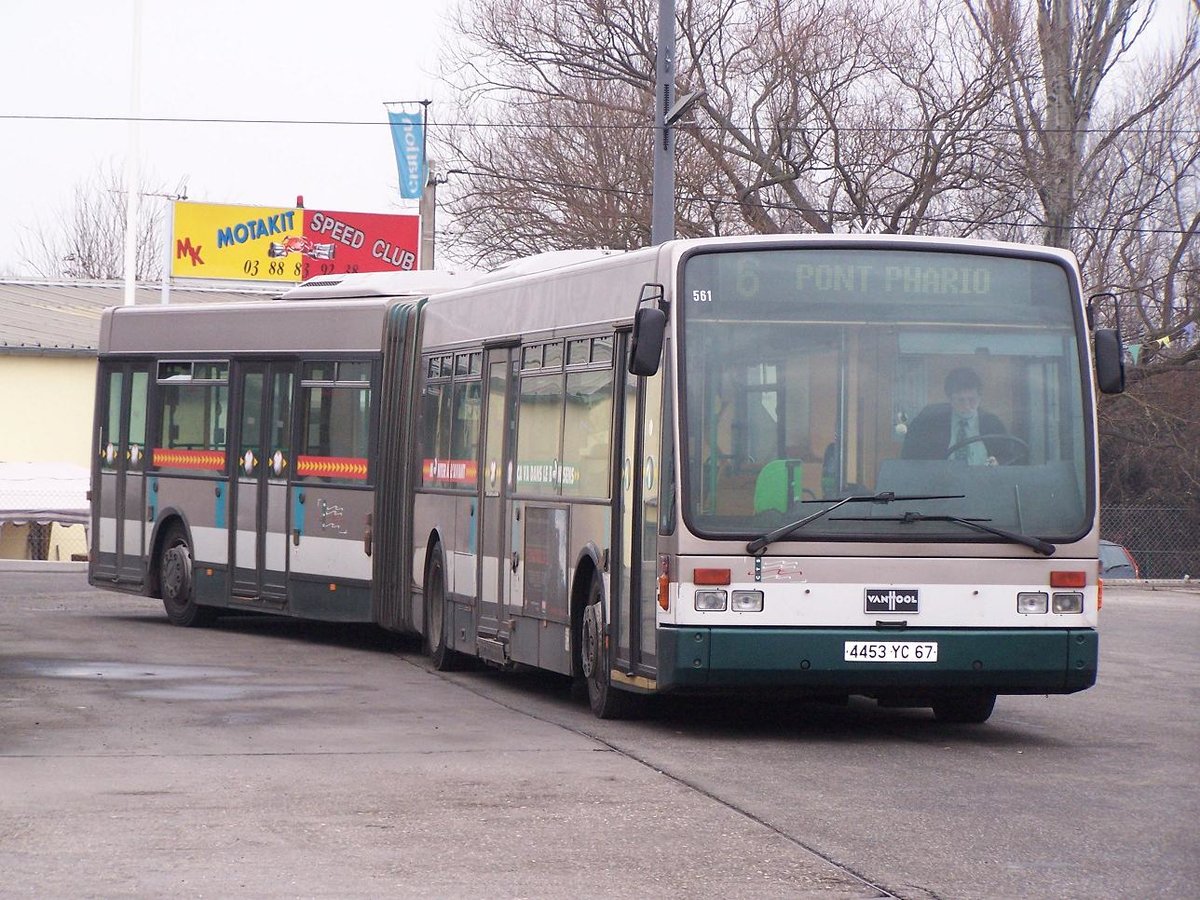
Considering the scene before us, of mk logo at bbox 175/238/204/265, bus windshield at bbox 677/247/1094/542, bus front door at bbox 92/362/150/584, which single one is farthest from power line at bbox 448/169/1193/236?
bus windshield at bbox 677/247/1094/542

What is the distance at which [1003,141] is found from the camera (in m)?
37.4

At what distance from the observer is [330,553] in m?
Result: 17.9

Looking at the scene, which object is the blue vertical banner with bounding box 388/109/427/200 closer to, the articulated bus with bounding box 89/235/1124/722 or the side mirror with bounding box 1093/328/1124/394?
the articulated bus with bounding box 89/235/1124/722

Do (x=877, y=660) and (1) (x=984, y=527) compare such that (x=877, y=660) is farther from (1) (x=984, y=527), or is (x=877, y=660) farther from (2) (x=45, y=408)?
(2) (x=45, y=408)

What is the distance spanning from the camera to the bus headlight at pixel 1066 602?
37.3 ft

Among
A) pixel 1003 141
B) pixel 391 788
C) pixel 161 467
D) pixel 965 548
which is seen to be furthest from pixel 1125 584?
pixel 391 788

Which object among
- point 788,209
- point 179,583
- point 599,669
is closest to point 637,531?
point 599,669

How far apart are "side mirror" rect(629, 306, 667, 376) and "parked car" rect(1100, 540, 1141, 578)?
23.6 m

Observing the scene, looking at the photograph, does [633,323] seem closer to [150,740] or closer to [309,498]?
[150,740]

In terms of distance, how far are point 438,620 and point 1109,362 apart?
653 cm

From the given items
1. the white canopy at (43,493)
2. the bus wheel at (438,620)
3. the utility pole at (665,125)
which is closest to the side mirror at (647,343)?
the bus wheel at (438,620)

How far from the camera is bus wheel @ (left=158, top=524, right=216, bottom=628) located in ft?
64.4

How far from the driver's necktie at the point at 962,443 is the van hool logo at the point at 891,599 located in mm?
784

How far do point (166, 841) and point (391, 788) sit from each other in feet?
5.31
